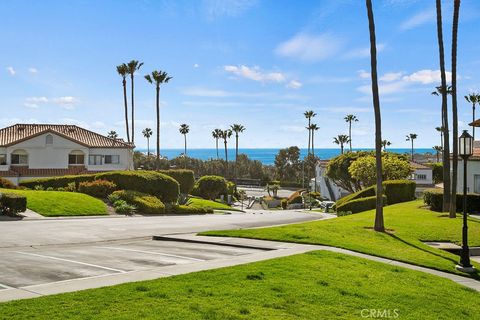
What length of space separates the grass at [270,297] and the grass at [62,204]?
69.5 feet

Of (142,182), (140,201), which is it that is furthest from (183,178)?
(140,201)

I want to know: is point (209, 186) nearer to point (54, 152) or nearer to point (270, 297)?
point (54, 152)

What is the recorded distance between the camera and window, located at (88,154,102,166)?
65.6 m

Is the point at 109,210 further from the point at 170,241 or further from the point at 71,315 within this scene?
the point at 71,315

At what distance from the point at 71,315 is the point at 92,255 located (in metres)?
7.69

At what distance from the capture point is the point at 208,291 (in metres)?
9.77

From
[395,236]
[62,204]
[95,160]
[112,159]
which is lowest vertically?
[395,236]

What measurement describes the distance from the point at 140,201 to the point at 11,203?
11.1 m

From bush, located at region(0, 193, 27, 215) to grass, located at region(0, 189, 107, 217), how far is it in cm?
179

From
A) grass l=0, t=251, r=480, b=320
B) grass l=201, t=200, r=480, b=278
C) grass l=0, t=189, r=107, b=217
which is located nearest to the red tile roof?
grass l=0, t=189, r=107, b=217

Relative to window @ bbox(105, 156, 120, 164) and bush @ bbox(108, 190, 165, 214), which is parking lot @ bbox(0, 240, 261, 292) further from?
window @ bbox(105, 156, 120, 164)

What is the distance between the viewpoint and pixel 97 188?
39.5m

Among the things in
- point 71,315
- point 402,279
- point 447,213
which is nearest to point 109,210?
point 447,213

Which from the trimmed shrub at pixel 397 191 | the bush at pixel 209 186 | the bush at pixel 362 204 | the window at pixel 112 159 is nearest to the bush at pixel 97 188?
the bush at pixel 362 204
